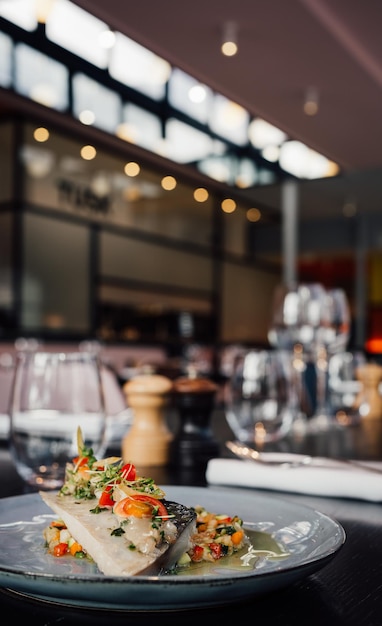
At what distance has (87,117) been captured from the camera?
638cm

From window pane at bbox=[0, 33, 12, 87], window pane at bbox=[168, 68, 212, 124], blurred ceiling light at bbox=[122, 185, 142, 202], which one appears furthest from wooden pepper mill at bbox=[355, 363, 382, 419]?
blurred ceiling light at bbox=[122, 185, 142, 202]

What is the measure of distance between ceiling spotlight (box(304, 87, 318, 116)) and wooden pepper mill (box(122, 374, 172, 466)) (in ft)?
15.3

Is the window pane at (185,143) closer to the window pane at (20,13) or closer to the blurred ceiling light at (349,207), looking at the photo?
the window pane at (20,13)

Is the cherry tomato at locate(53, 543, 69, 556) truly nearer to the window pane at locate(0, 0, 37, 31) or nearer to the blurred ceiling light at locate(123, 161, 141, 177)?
the window pane at locate(0, 0, 37, 31)

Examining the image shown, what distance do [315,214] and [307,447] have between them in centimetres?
1041

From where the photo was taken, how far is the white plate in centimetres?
40

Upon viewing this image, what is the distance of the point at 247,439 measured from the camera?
3.74 feet

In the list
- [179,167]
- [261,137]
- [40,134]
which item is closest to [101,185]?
[40,134]

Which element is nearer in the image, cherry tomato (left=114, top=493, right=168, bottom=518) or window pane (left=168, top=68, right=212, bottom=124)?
cherry tomato (left=114, top=493, right=168, bottom=518)

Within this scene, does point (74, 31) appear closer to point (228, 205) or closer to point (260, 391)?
point (260, 391)

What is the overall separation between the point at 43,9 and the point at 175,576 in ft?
17.6

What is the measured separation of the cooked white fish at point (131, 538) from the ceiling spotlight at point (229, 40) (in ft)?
13.6

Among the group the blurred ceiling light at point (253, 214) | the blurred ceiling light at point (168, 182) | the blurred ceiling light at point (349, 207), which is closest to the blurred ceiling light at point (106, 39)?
the blurred ceiling light at point (168, 182)

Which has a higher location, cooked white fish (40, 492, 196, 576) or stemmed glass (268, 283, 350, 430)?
stemmed glass (268, 283, 350, 430)
